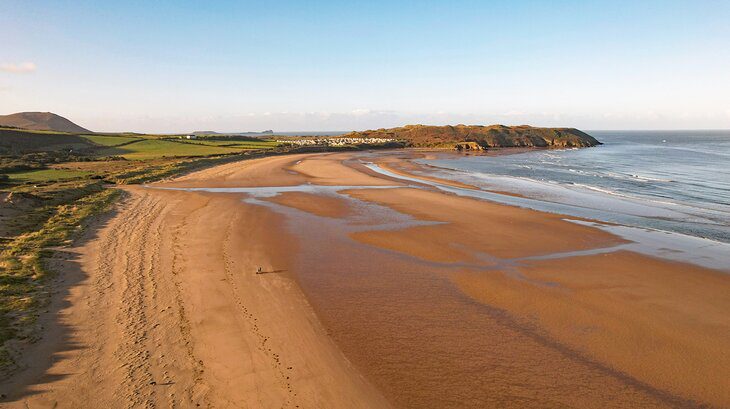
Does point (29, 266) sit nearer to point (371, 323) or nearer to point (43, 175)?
point (371, 323)

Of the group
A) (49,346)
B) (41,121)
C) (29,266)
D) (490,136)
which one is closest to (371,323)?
(49,346)

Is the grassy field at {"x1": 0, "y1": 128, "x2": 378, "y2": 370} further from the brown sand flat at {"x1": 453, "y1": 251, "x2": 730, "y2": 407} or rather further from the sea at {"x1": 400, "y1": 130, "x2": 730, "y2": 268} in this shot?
the sea at {"x1": 400, "y1": 130, "x2": 730, "y2": 268}

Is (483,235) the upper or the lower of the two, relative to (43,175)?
lower

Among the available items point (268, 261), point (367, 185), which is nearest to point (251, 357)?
point (268, 261)

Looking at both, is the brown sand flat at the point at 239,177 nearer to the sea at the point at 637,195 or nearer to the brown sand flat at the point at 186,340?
the sea at the point at 637,195

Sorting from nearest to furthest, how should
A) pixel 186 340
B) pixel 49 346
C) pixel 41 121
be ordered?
pixel 49 346 → pixel 186 340 → pixel 41 121

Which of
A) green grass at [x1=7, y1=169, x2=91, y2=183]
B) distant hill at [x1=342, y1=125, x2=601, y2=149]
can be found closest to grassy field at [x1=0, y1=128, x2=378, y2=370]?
green grass at [x1=7, y1=169, x2=91, y2=183]
